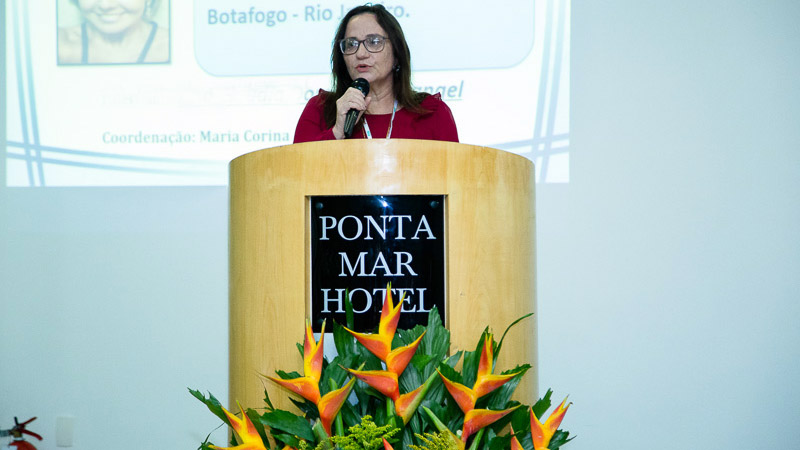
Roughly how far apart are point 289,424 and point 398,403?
0.14 meters

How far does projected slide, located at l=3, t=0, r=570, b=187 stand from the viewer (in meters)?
2.28

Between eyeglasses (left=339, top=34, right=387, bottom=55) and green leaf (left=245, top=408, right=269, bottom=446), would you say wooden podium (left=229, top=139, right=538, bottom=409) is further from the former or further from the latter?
eyeglasses (left=339, top=34, right=387, bottom=55)

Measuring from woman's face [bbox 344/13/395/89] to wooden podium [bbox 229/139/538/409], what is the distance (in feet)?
1.57

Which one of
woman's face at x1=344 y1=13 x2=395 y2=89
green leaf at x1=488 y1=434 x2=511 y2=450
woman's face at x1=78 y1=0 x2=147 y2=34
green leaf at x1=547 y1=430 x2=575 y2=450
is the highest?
woman's face at x1=78 y1=0 x2=147 y2=34

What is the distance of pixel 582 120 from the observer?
236 centimetres

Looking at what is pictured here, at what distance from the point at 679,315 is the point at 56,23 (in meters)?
2.53

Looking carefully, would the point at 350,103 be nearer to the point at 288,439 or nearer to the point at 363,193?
the point at 363,193

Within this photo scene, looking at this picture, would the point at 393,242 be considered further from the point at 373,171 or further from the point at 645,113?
the point at 645,113

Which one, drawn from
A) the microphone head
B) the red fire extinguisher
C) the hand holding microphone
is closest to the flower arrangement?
the hand holding microphone

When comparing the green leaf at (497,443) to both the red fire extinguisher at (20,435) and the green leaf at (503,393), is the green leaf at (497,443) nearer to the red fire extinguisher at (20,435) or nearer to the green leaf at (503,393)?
the green leaf at (503,393)

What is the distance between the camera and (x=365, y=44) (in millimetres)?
1452

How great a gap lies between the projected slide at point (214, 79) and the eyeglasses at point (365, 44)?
2.85ft

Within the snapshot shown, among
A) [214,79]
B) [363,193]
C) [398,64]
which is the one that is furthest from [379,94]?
[214,79]

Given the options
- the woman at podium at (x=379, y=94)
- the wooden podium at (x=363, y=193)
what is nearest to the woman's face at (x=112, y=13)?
the woman at podium at (x=379, y=94)
